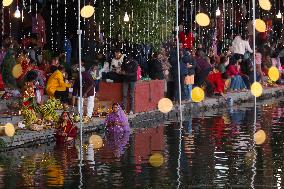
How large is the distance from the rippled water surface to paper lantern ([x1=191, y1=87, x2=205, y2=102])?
30.2 feet

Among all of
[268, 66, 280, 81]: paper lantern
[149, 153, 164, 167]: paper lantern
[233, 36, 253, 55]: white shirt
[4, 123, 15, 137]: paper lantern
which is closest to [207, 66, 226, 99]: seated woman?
[233, 36, 253, 55]: white shirt

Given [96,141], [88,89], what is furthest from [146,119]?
[96,141]

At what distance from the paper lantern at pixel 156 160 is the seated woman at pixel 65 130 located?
3.76 m

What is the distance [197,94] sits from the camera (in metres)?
43.1

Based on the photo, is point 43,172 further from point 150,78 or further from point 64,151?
point 150,78

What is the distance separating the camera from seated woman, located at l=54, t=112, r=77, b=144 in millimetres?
28969

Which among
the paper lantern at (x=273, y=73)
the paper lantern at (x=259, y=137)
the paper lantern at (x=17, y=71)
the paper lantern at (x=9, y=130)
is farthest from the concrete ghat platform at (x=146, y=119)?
the paper lantern at (x=259, y=137)

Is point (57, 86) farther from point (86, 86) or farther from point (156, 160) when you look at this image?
point (156, 160)

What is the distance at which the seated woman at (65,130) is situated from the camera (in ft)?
95.0

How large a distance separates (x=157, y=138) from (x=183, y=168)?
7.19 m

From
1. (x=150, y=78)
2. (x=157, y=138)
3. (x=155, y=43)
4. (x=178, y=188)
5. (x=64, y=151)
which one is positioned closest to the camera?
(x=178, y=188)

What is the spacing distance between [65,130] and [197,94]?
14.6m

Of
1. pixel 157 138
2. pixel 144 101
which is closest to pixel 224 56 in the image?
pixel 144 101

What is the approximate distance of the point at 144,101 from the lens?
3775cm
